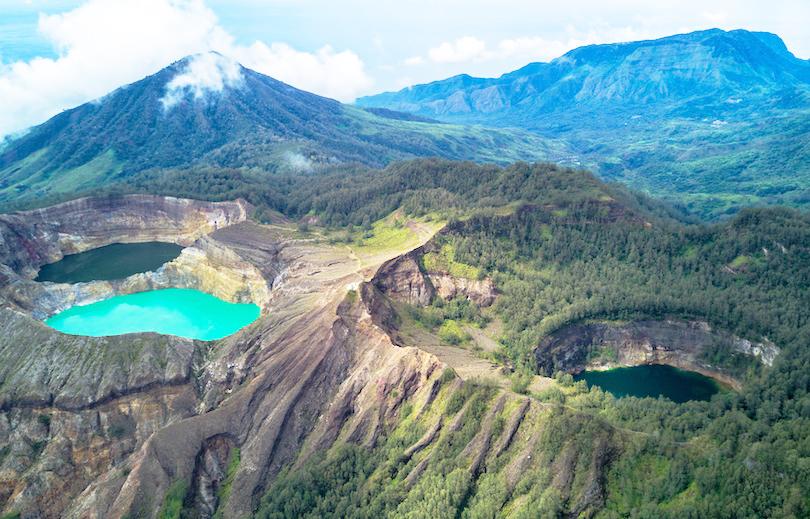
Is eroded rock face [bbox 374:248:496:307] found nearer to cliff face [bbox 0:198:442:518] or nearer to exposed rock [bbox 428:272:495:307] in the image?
exposed rock [bbox 428:272:495:307]

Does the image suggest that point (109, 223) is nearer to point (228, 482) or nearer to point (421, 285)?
point (421, 285)

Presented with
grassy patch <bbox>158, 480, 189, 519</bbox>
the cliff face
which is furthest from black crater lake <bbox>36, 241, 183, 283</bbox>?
grassy patch <bbox>158, 480, 189, 519</bbox>

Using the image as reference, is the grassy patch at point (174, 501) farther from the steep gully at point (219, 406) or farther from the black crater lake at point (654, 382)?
the black crater lake at point (654, 382)

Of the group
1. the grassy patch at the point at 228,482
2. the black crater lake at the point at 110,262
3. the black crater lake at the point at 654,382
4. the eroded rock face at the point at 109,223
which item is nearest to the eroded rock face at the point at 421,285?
the black crater lake at the point at 654,382

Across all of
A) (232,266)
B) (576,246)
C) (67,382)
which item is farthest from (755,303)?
(67,382)

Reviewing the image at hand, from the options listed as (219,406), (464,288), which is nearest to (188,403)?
(219,406)

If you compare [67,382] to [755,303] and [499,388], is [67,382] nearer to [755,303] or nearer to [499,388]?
[499,388]
